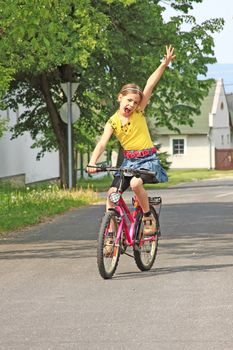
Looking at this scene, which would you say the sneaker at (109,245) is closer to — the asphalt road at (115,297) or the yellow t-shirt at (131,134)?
the asphalt road at (115,297)

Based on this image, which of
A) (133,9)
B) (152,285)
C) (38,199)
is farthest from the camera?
(133,9)

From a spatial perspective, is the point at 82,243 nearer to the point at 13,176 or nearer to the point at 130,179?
the point at 130,179

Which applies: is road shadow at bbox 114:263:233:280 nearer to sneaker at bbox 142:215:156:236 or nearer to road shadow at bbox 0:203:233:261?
sneaker at bbox 142:215:156:236

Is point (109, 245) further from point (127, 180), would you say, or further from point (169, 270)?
point (169, 270)

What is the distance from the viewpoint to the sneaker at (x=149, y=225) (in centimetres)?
1139

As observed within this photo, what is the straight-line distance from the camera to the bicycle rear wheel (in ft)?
34.3

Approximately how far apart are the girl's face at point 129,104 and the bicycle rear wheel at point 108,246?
97 cm

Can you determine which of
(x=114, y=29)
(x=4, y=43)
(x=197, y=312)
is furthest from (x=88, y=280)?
(x=114, y=29)

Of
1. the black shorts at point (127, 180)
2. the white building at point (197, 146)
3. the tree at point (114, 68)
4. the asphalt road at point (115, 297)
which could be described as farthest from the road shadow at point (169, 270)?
the white building at point (197, 146)

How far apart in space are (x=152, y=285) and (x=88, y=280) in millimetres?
752

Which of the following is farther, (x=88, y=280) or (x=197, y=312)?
(x=88, y=280)

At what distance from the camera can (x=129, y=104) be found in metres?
10.9

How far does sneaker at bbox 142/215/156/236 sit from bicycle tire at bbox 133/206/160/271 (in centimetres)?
7

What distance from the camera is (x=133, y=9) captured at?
34.3 metres
